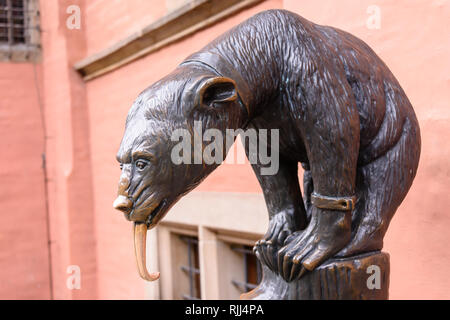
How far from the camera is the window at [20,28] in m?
3.27

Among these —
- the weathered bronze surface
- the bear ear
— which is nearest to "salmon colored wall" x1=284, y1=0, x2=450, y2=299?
the weathered bronze surface


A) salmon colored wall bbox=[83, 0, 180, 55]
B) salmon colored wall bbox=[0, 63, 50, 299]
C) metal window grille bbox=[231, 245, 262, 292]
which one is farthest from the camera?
salmon colored wall bbox=[0, 63, 50, 299]

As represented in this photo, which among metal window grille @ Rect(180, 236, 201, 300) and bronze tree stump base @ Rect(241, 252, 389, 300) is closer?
bronze tree stump base @ Rect(241, 252, 389, 300)

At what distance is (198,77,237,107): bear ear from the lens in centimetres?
51

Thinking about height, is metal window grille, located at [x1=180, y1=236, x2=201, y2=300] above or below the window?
below

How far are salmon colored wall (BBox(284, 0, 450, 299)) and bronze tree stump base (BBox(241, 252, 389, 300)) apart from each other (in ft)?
1.42

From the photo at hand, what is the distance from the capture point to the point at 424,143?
38.1 inches

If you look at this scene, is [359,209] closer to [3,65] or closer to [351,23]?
[351,23]

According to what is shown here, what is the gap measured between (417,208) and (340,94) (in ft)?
1.87

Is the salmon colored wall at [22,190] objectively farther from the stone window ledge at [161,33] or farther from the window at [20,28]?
the stone window ledge at [161,33]

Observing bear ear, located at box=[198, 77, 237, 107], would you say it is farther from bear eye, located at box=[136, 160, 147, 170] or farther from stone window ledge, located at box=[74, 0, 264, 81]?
stone window ledge, located at box=[74, 0, 264, 81]

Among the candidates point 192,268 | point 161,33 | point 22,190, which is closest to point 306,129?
point 161,33

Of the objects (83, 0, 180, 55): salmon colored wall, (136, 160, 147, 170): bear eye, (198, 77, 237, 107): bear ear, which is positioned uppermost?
(83, 0, 180, 55): salmon colored wall

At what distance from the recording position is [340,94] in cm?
53
